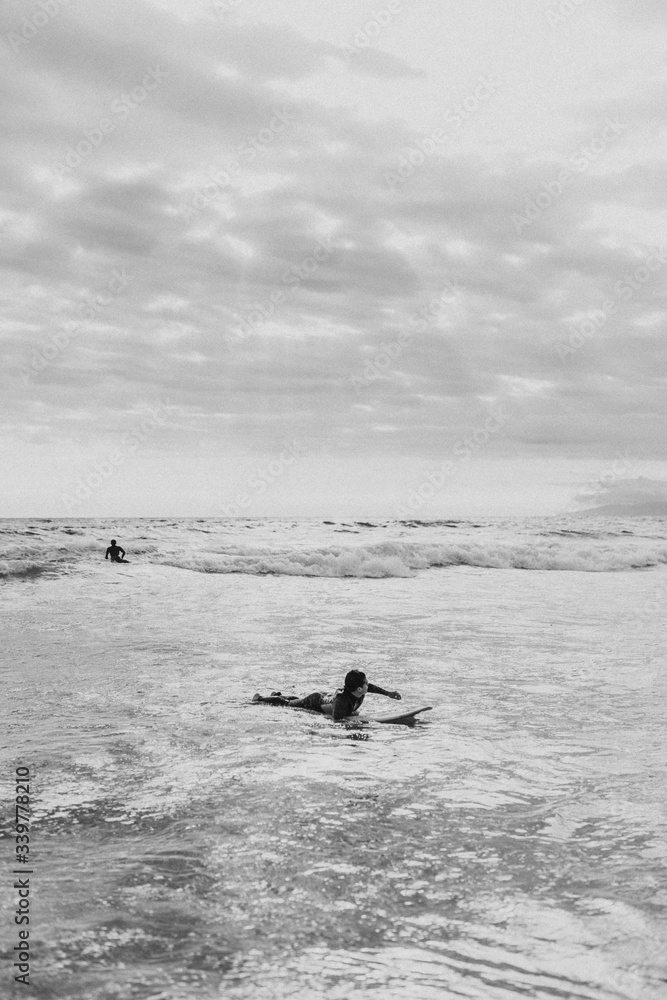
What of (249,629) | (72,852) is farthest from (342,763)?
(249,629)

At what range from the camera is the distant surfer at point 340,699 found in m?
10.1

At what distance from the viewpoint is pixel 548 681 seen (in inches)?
472

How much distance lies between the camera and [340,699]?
10.1m

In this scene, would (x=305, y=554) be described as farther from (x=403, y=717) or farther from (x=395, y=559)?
(x=403, y=717)

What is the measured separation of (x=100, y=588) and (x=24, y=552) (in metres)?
9.74

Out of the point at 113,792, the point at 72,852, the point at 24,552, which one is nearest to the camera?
the point at 72,852

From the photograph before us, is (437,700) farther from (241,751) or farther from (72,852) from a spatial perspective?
(72,852)

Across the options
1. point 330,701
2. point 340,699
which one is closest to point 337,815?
point 340,699

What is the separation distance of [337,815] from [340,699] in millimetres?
3684

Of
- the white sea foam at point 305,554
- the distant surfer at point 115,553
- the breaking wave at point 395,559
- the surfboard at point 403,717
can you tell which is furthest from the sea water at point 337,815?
the breaking wave at point 395,559

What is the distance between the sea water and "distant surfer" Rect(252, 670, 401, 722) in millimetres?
305

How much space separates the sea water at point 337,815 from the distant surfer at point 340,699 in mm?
305

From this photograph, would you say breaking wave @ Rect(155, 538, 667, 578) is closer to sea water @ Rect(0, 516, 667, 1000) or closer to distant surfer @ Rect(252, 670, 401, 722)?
sea water @ Rect(0, 516, 667, 1000)

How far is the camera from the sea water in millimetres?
4230
